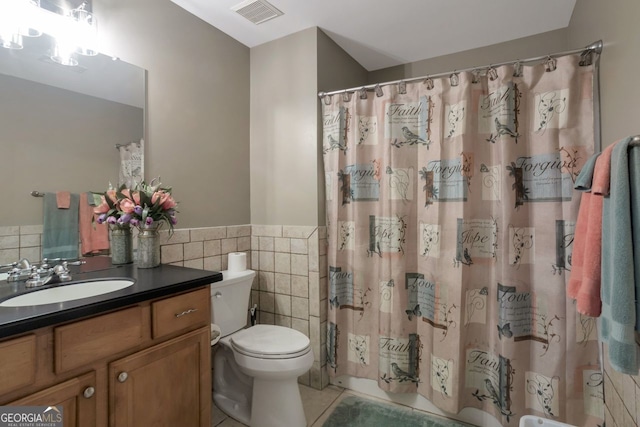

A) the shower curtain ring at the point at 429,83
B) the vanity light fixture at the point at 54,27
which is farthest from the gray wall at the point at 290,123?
the vanity light fixture at the point at 54,27

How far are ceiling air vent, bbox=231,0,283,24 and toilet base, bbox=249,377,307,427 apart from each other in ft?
7.02

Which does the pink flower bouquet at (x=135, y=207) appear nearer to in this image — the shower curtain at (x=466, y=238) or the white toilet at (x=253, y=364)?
the white toilet at (x=253, y=364)

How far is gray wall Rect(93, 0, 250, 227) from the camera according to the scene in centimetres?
168

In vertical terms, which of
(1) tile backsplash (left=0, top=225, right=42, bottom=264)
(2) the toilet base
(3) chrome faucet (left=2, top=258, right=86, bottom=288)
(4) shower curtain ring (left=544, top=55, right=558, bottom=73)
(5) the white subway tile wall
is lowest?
(2) the toilet base

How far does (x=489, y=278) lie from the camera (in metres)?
1.71

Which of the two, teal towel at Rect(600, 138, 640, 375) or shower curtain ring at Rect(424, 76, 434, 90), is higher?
shower curtain ring at Rect(424, 76, 434, 90)

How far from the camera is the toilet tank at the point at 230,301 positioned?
177 centimetres

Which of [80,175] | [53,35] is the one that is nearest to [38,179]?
[80,175]

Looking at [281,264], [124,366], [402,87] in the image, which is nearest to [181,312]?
[124,366]

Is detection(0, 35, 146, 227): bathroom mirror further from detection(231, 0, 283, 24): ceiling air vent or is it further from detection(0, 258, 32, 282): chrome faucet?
detection(231, 0, 283, 24): ceiling air vent

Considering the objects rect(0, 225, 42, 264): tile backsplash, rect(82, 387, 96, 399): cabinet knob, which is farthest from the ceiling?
rect(82, 387, 96, 399): cabinet knob

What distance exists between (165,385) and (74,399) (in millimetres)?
311

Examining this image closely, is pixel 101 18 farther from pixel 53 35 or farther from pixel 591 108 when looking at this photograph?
pixel 591 108

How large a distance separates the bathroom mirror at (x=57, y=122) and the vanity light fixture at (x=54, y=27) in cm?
3
